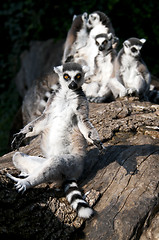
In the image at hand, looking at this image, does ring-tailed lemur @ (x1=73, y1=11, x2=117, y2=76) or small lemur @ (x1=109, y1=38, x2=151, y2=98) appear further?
ring-tailed lemur @ (x1=73, y1=11, x2=117, y2=76)

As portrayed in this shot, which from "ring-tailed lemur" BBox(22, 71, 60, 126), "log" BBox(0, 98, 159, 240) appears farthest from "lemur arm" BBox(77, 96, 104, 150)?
"ring-tailed lemur" BBox(22, 71, 60, 126)

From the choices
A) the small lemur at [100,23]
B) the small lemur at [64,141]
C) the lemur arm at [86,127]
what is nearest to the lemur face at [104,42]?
the small lemur at [100,23]

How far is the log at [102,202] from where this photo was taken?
287 cm

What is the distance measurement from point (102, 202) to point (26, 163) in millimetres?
839

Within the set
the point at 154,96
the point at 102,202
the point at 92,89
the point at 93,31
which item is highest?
the point at 93,31

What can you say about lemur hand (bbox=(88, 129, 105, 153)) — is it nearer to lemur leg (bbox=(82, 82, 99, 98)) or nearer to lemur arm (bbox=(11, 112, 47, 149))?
lemur arm (bbox=(11, 112, 47, 149))

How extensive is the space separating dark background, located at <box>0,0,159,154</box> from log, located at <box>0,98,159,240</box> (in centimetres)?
533

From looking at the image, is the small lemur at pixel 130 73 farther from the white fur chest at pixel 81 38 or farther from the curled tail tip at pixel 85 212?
the curled tail tip at pixel 85 212

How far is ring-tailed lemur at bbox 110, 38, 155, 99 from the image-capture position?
19.9ft

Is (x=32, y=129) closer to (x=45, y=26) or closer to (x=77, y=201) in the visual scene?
(x=77, y=201)

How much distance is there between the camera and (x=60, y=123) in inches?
144

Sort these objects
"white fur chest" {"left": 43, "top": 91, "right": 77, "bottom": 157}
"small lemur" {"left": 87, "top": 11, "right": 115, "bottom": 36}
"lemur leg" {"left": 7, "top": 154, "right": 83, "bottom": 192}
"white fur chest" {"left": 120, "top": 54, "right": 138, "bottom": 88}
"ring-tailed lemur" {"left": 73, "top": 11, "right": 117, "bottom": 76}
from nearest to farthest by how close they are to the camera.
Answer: "lemur leg" {"left": 7, "top": 154, "right": 83, "bottom": 192}
"white fur chest" {"left": 43, "top": 91, "right": 77, "bottom": 157}
"white fur chest" {"left": 120, "top": 54, "right": 138, "bottom": 88}
"ring-tailed lemur" {"left": 73, "top": 11, "right": 117, "bottom": 76}
"small lemur" {"left": 87, "top": 11, "right": 115, "bottom": 36}

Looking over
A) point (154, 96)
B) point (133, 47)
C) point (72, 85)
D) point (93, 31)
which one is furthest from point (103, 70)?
point (72, 85)

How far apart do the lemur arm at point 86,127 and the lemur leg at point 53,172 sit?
25cm
